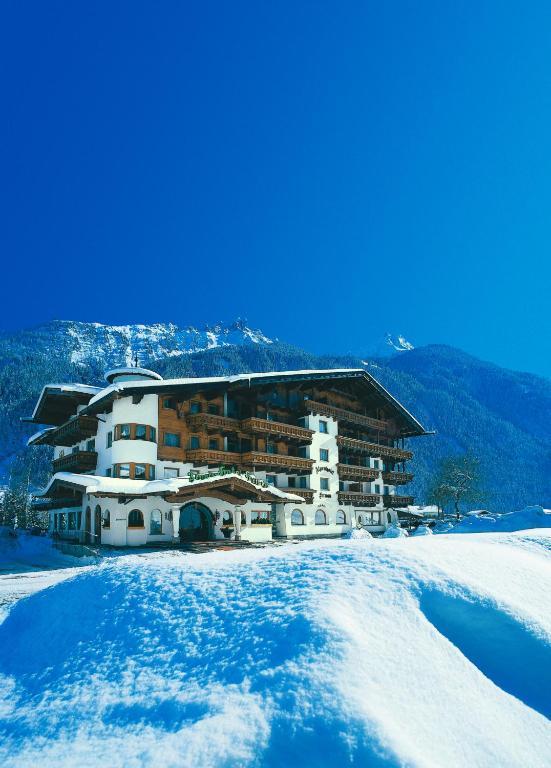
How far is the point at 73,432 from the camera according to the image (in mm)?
37688

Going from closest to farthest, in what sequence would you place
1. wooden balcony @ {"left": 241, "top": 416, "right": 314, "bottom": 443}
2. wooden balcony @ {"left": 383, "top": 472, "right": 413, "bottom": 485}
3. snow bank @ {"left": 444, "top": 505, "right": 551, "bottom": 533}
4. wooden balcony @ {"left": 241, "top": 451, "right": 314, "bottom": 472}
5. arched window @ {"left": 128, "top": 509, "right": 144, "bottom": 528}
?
arched window @ {"left": 128, "top": 509, "right": 144, "bottom": 528} → snow bank @ {"left": 444, "top": 505, "right": 551, "bottom": 533} → wooden balcony @ {"left": 241, "top": 451, "right": 314, "bottom": 472} → wooden balcony @ {"left": 241, "top": 416, "right": 314, "bottom": 443} → wooden balcony @ {"left": 383, "top": 472, "right": 413, "bottom": 485}

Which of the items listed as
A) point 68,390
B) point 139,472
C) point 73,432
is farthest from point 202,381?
point 68,390

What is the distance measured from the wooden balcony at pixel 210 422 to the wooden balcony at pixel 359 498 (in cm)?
1427

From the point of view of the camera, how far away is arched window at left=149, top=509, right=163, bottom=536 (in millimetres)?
32094

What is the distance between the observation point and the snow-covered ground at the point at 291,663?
419 cm

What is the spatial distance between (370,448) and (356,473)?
374 cm

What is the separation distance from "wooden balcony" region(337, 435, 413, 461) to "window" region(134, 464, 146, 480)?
19.8 m

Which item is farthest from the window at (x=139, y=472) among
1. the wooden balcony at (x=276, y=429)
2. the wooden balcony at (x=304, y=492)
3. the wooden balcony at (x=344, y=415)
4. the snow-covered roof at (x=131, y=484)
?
the wooden balcony at (x=344, y=415)

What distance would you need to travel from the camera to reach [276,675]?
15.4ft

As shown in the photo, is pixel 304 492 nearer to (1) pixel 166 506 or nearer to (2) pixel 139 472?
(1) pixel 166 506

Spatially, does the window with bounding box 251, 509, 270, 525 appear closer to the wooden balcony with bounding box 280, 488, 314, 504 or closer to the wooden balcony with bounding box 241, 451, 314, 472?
the wooden balcony with bounding box 280, 488, 314, 504

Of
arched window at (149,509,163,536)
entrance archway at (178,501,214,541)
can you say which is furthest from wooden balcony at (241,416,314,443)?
arched window at (149,509,163,536)

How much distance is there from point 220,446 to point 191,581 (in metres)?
31.8

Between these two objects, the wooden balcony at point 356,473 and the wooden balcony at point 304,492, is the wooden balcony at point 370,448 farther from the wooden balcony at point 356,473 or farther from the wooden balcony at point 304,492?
the wooden balcony at point 304,492
